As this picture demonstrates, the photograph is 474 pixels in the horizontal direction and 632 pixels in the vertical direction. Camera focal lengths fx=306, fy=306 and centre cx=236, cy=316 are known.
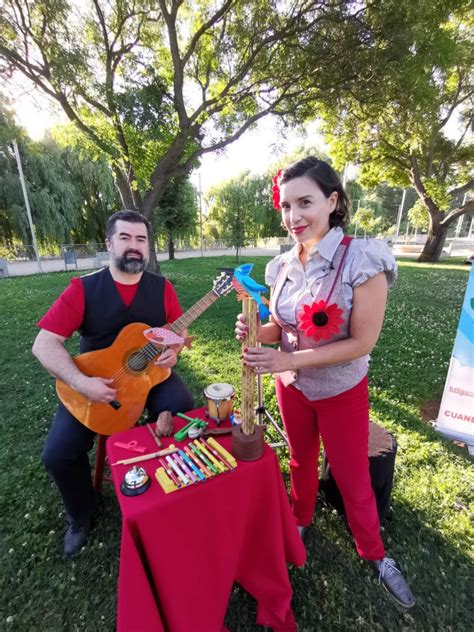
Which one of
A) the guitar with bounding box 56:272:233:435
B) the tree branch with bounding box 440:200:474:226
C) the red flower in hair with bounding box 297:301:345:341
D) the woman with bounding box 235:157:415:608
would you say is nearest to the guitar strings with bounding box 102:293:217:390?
the guitar with bounding box 56:272:233:435

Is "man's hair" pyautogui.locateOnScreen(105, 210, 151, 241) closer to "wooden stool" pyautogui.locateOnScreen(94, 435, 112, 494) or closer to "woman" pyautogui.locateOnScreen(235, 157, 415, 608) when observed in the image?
"woman" pyautogui.locateOnScreen(235, 157, 415, 608)

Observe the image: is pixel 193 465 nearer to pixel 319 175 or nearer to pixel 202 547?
pixel 202 547

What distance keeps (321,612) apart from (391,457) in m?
1.00

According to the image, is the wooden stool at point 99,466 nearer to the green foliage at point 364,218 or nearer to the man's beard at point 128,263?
the man's beard at point 128,263

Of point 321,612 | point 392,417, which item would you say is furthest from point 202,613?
point 392,417

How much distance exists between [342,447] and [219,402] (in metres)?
0.73

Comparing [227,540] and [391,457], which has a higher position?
[227,540]

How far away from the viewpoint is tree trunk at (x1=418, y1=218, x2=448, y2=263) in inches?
681

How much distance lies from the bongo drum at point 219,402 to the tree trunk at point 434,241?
19.8 metres

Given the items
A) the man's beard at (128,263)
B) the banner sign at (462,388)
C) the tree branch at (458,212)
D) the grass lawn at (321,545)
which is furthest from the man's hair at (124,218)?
the tree branch at (458,212)

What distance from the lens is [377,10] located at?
5832 mm

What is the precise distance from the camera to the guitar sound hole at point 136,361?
7.25 ft

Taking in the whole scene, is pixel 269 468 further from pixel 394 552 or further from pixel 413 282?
pixel 413 282

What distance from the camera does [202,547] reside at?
133cm
